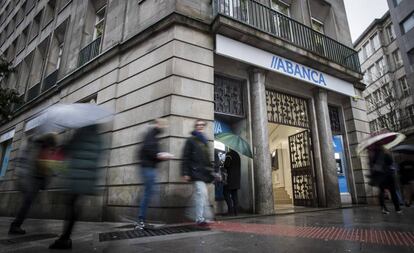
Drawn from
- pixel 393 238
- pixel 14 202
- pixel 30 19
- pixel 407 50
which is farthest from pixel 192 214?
pixel 407 50

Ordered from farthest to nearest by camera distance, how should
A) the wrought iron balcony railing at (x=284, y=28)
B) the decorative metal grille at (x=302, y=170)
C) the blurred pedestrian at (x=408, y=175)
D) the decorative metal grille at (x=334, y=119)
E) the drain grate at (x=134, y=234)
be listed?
1. the decorative metal grille at (x=334, y=119)
2. the decorative metal grille at (x=302, y=170)
3. the wrought iron balcony railing at (x=284, y=28)
4. the blurred pedestrian at (x=408, y=175)
5. the drain grate at (x=134, y=234)

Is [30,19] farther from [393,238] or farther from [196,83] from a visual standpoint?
[393,238]

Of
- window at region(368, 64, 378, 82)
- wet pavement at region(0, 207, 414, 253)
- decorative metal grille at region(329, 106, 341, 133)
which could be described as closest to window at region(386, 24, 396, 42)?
window at region(368, 64, 378, 82)

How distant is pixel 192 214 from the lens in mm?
5973

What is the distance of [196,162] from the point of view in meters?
4.95

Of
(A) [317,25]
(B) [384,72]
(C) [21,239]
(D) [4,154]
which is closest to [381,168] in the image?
(C) [21,239]

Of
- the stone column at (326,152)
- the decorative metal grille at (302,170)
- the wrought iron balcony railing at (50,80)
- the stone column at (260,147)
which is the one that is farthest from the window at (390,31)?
the wrought iron balcony railing at (50,80)

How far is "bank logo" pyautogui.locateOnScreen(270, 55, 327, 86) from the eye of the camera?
29.7 feet

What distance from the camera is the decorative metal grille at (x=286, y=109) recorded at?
962cm

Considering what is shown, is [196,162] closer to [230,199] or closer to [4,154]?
[230,199]

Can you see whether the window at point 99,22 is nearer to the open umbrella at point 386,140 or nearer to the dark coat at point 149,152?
the dark coat at point 149,152

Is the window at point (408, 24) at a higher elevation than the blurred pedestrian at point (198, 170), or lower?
higher

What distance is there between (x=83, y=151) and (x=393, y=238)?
423cm

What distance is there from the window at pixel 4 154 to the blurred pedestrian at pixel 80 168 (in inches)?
601
